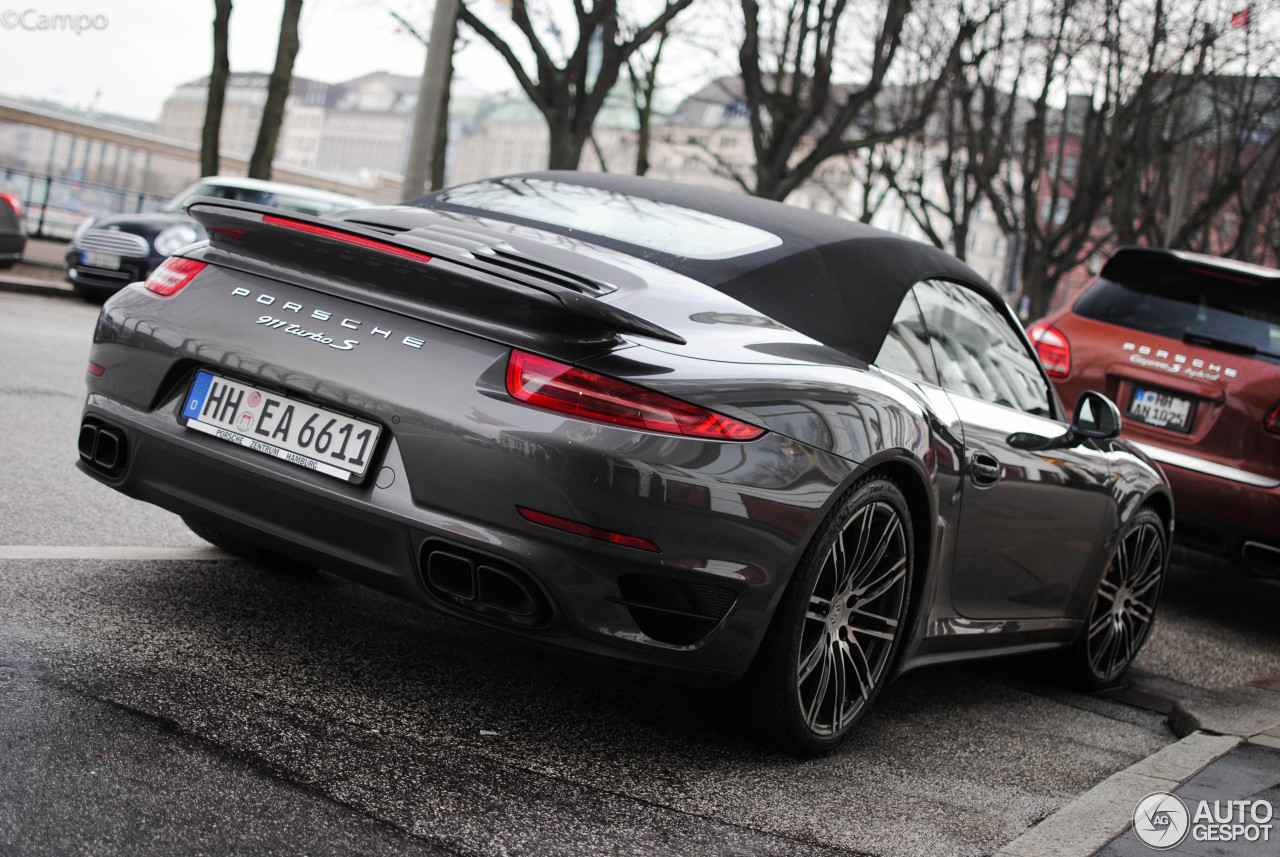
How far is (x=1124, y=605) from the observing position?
5.05 m

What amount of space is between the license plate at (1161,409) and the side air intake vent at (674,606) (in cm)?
423

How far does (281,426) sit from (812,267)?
4.75 ft

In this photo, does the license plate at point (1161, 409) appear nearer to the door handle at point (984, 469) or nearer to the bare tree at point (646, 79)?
the door handle at point (984, 469)

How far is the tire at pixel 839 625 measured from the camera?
3109mm

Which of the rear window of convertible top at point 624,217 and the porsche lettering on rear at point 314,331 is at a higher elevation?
the rear window of convertible top at point 624,217

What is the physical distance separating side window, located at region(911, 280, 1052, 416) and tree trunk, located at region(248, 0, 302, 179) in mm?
16559

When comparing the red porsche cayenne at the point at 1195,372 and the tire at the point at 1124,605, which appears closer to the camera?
the tire at the point at 1124,605

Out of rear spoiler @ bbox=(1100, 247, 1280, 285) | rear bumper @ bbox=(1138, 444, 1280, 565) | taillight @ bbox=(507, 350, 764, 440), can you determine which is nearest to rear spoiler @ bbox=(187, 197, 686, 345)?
taillight @ bbox=(507, 350, 764, 440)

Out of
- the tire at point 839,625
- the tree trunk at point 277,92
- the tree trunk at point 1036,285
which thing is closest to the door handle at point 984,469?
the tire at point 839,625

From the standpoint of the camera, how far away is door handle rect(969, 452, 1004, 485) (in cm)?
372

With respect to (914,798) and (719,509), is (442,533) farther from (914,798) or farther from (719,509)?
(914,798)

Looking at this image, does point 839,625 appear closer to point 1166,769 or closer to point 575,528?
point 575,528

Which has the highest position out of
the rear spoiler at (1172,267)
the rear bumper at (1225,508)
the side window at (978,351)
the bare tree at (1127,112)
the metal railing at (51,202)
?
the bare tree at (1127,112)

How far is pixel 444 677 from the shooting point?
3.48m
